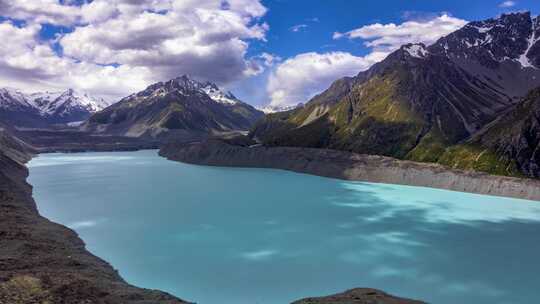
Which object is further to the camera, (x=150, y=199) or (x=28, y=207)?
(x=150, y=199)

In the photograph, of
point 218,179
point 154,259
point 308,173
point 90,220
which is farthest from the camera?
A: point 308,173

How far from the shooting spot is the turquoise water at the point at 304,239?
117 ft

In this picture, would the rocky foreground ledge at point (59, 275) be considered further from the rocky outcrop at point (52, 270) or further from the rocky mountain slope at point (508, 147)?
the rocky mountain slope at point (508, 147)

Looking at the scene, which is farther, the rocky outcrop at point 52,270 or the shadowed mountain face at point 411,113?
the shadowed mountain face at point 411,113

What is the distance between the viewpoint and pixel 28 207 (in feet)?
203

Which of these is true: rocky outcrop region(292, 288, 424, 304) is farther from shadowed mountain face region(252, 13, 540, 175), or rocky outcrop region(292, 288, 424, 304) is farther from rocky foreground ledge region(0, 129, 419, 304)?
shadowed mountain face region(252, 13, 540, 175)

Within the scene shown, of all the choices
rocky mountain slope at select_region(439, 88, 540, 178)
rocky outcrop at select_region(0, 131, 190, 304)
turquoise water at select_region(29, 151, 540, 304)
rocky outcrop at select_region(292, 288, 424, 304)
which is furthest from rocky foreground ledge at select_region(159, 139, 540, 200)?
rocky outcrop at select_region(0, 131, 190, 304)

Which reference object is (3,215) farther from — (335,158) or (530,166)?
(530,166)

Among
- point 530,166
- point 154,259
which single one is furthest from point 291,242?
point 530,166

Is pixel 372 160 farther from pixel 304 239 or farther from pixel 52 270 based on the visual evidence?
pixel 52 270

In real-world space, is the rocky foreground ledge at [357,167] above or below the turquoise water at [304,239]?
above

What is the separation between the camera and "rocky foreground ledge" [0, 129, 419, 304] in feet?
89.3

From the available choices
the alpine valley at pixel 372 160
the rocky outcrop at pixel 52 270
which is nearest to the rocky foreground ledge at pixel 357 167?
the alpine valley at pixel 372 160

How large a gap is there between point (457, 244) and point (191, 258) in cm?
3152
